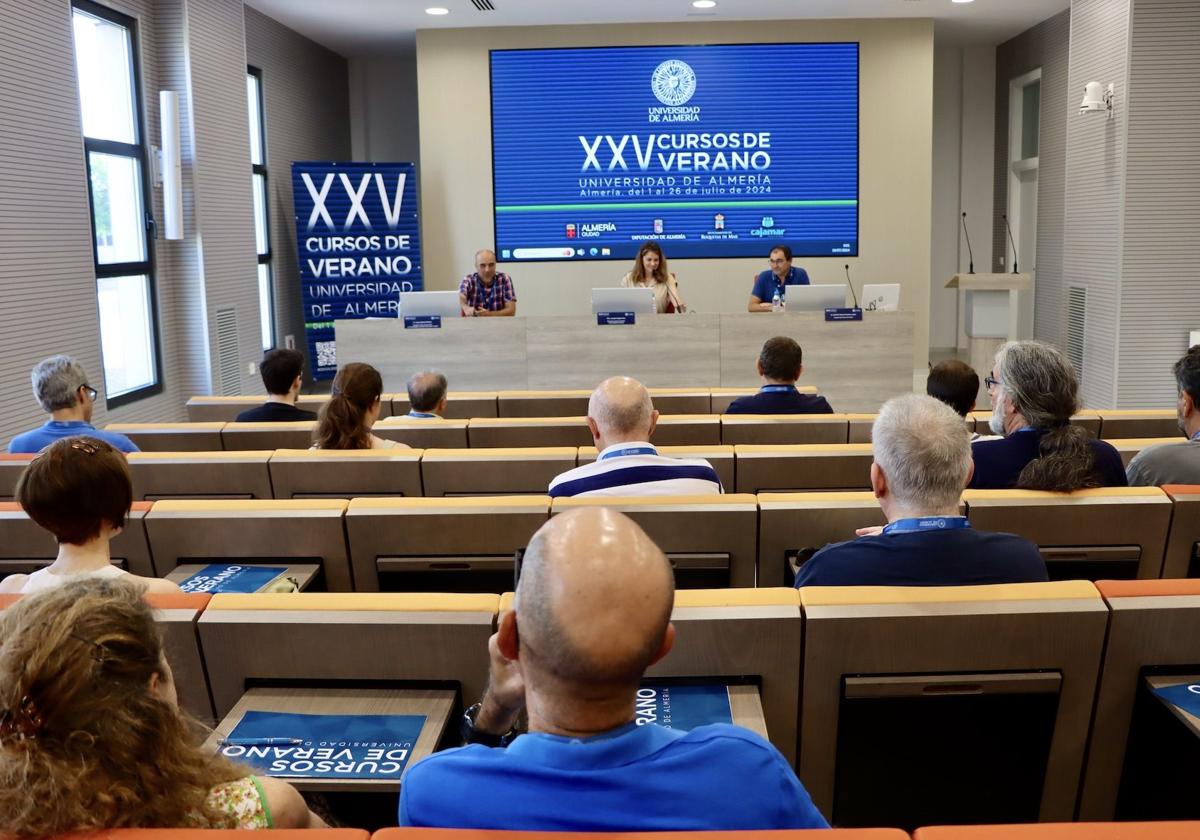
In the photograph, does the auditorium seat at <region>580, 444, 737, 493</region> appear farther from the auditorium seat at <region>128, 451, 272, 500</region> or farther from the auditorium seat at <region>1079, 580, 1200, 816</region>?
the auditorium seat at <region>1079, 580, 1200, 816</region>

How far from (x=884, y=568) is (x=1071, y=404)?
126cm

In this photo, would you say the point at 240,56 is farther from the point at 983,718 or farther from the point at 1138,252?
the point at 983,718

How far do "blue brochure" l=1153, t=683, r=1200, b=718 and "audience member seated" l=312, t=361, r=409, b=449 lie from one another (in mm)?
2456

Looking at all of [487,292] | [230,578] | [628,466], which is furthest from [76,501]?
[487,292]

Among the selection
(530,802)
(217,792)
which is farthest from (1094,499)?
(217,792)

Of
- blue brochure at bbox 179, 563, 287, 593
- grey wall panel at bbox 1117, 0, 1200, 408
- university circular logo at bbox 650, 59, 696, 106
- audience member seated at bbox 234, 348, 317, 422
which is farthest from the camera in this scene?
university circular logo at bbox 650, 59, 696, 106

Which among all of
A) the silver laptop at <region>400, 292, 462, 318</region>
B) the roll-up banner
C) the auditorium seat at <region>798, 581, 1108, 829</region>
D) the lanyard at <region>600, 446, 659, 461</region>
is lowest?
the auditorium seat at <region>798, 581, 1108, 829</region>

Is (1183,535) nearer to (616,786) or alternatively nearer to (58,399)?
(616,786)

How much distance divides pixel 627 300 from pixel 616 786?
6.55 meters

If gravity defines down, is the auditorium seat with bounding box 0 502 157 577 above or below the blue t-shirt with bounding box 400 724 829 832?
below

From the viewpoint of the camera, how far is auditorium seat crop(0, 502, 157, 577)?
2.62 meters

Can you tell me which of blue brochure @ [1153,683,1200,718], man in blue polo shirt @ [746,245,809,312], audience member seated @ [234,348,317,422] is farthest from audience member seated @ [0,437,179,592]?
man in blue polo shirt @ [746,245,809,312]

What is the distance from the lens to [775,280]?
26.6ft

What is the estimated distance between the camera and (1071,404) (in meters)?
2.98
